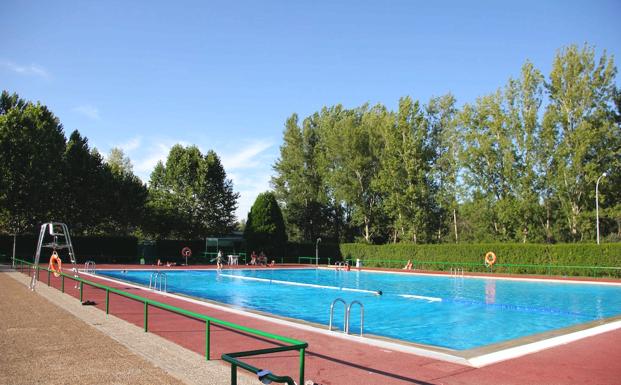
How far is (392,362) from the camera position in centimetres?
868

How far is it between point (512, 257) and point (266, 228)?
24.4 meters

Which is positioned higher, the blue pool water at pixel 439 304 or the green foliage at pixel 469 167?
the green foliage at pixel 469 167

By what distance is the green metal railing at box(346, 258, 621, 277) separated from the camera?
33.0 m

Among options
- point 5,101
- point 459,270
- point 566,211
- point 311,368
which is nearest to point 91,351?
point 311,368

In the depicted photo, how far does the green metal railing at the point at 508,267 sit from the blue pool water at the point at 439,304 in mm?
5206

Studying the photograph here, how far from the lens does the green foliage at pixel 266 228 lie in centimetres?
5100

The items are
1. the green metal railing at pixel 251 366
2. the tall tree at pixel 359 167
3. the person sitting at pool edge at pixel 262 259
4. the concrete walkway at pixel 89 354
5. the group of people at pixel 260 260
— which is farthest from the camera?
the tall tree at pixel 359 167

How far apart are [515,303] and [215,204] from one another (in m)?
44.6

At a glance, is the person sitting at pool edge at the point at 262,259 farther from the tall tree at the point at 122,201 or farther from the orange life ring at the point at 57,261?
the orange life ring at the point at 57,261

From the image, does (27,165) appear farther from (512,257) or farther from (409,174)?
(512,257)

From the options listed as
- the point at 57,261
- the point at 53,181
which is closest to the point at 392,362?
the point at 57,261

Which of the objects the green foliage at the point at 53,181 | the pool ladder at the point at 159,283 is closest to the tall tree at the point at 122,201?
the green foliage at the point at 53,181

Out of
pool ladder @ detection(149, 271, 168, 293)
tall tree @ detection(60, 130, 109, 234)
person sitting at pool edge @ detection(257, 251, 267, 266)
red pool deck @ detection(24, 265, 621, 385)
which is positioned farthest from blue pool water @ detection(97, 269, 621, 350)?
tall tree @ detection(60, 130, 109, 234)

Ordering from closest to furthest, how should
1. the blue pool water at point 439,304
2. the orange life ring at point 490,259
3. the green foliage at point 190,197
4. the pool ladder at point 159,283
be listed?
the blue pool water at point 439,304
the pool ladder at point 159,283
the orange life ring at point 490,259
the green foliage at point 190,197
